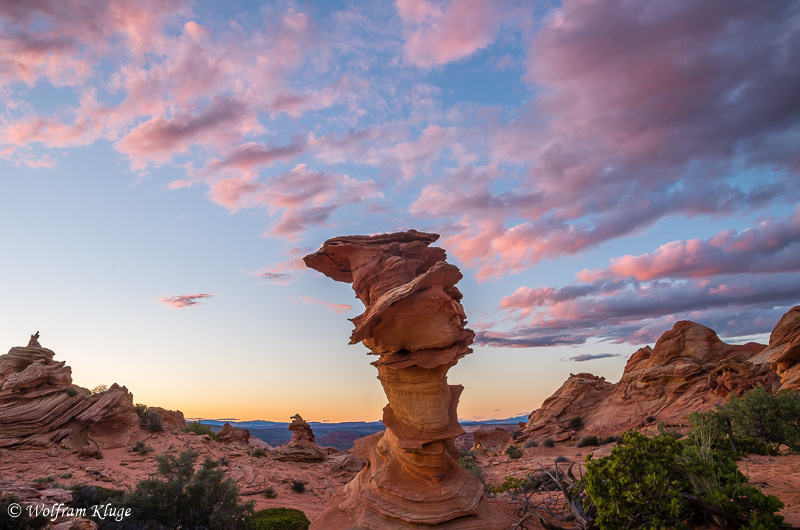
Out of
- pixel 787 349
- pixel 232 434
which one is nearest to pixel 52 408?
pixel 232 434

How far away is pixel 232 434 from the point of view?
36594 mm

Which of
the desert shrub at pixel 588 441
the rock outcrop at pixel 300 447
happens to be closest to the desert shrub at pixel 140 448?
the rock outcrop at pixel 300 447

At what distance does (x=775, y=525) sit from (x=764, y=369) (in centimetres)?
3669

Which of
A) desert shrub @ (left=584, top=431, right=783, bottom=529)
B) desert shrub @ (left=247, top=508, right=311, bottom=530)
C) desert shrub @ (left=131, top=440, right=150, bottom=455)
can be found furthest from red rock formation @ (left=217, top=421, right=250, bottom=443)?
desert shrub @ (left=584, top=431, right=783, bottom=529)

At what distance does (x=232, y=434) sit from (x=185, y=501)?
83.7 feet

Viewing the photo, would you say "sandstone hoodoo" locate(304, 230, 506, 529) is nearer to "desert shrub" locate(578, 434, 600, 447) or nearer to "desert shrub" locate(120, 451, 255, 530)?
"desert shrub" locate(120, 451, 255, 530)

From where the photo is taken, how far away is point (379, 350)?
13.8 metres

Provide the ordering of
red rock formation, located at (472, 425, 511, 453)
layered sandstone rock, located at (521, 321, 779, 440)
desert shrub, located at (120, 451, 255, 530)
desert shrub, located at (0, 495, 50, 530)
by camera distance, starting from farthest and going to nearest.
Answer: red rock formation, located at (472, 425, 511, 453) < layered sandstone rock, located at (521, 321, 779, 440) < desert shrub, located at (120, 451, 255, 530) < desert shrub, located at (0, 495, 50, 530)

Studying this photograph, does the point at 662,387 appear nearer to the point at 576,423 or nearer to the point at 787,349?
the point at 576,423

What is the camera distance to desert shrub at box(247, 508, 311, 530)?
47.7 feet

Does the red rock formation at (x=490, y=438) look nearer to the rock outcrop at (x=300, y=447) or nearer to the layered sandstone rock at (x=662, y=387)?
the layered sandstone rock at (x=662, y=387)

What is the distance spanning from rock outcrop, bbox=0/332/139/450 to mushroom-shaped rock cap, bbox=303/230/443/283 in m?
21.7

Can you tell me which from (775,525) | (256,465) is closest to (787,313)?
(775,525)

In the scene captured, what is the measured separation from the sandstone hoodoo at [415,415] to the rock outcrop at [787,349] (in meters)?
30.7
